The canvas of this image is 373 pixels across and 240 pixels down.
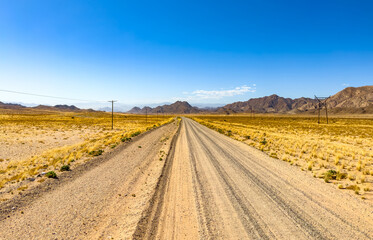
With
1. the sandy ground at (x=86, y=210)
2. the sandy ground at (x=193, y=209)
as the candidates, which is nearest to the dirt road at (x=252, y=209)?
the sandy ground at (x=193, y=209)

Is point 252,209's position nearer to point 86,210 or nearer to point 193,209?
point 193,209

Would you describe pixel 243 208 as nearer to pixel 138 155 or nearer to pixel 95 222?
pixel 95 222

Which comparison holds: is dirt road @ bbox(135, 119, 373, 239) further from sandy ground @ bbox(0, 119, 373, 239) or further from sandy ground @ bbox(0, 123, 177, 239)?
sandy ground @ bbox(0, 123, 177, 239)

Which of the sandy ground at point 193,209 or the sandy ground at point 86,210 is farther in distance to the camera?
the sandy ground at point 86,210

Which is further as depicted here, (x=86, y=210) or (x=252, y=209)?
(x=86, y=210)

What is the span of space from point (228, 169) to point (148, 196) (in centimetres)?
582

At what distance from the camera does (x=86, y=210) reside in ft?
23.3

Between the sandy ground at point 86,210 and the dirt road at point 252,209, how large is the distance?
81 cm

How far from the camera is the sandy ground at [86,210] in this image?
18.9 ft

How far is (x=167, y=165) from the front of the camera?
1350 cm

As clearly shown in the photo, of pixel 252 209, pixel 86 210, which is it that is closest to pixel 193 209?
pixel 252 209

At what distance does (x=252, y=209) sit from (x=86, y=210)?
6364mm

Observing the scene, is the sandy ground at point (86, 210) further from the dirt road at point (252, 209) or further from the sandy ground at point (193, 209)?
the dirt road at point (252, 209)

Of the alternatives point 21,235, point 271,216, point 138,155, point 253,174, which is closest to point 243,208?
point 271,216
